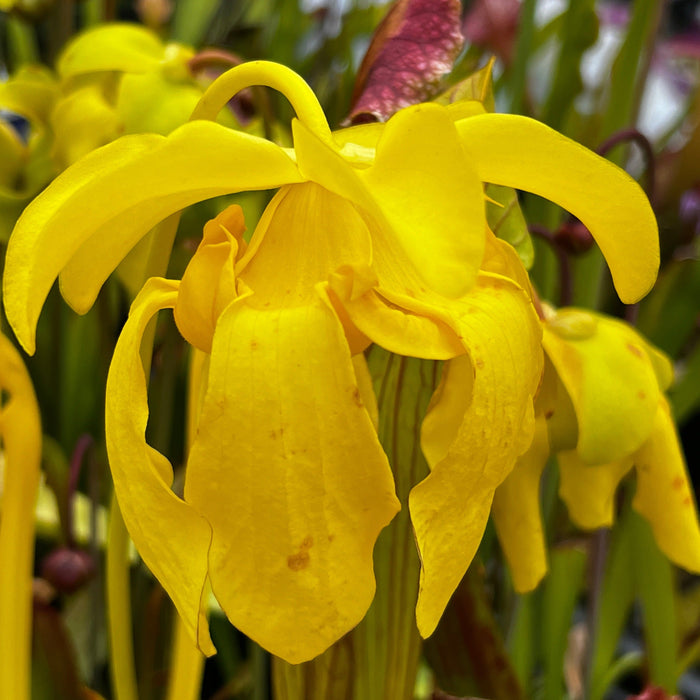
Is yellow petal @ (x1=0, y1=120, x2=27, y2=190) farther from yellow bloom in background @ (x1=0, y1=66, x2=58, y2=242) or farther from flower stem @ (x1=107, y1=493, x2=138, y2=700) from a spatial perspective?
flower stem @ (x1=107, y1=493, x2=138, y2=700)

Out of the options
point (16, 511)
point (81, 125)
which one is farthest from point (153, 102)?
point (16, 511)

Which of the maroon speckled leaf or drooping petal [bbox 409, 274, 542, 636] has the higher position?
the maroon speckled leaf

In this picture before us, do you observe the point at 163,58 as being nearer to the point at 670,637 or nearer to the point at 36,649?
the point at 36,649

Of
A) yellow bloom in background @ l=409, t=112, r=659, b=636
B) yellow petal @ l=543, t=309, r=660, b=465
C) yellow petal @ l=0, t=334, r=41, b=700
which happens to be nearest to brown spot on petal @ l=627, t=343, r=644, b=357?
yellow petal @ l=543, t=309, r=660, b=465

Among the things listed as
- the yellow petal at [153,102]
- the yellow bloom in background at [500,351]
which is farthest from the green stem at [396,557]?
the yellow petal at [153,102]

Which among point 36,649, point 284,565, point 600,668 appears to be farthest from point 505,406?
point 600,668
